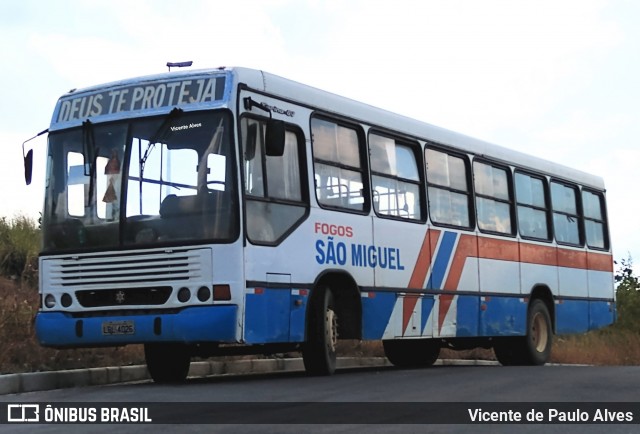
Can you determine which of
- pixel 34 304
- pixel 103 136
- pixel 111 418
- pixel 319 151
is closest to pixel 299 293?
pixel 319 151

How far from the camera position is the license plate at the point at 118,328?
38.5 ft

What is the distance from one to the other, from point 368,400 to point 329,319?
3.19m

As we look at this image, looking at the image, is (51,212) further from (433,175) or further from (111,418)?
(433,175)

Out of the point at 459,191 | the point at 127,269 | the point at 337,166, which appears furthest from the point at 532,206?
the point at 127,269

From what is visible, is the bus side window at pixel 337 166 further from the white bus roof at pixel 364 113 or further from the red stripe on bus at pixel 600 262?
the red stripe on bus at pixel 600 262

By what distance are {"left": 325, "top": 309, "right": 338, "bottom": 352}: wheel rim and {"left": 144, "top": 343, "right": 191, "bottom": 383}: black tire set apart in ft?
5.24

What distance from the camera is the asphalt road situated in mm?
8258

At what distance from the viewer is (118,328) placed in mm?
11820

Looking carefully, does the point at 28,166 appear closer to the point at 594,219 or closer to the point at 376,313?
the point at 376,313

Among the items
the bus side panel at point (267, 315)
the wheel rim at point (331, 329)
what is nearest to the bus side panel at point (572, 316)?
the wheel rim at point (331, 329)

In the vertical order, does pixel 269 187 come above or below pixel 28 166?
below

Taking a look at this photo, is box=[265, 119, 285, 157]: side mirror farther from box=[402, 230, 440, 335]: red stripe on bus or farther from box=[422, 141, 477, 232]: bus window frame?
box=[422, 141, 477, 232]: bus window frame

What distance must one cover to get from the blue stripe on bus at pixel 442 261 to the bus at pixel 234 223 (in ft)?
0.12

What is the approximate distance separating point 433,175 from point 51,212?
562cm
